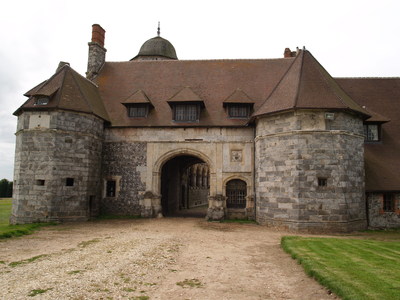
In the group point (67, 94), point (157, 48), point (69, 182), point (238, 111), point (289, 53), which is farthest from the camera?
point (157, 48)

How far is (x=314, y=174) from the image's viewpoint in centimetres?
1391

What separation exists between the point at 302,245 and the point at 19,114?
613 inches

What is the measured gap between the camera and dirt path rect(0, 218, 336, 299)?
5938 millimetres

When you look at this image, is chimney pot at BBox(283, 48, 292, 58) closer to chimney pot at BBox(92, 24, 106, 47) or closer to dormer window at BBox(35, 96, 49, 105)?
chimney pot at BBox(92, 24, 106, 47)

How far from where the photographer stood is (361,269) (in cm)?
696

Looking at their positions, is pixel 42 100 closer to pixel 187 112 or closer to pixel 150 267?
pixel 187 112

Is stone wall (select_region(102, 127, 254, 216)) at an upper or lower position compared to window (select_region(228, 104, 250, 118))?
lower

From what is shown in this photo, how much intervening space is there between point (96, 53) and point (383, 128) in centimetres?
1860

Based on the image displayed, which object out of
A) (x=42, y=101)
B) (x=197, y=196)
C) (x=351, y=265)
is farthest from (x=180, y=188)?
(x=351, y=265)

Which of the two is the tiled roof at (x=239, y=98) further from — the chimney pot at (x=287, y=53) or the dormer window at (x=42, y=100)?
the dormer window at (x=42, y=100)

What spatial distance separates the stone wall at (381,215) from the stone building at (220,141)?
0.05 m

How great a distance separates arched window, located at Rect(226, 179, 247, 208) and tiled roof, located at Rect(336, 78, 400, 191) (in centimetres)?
621

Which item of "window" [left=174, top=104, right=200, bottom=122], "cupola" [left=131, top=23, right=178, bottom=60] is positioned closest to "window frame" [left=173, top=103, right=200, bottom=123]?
"window" [left=174, top=104, right=200, bottom=122]

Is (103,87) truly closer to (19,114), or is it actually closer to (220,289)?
(19,114)
